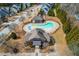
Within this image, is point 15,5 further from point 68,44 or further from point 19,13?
point 68,44

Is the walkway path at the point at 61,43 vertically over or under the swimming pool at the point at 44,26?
under

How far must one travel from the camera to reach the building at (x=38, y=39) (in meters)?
1.07

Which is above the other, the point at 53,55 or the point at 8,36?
the point at 8,36

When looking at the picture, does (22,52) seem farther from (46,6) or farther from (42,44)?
(46,6)

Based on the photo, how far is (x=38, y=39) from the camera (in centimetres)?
108

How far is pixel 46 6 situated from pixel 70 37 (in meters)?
0.21

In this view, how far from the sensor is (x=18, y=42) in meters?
1.07

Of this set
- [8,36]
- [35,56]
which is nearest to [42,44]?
[35,56]

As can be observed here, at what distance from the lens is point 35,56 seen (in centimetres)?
107

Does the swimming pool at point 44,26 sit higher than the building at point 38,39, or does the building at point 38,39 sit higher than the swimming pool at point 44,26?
the swimming pool at point 44,26

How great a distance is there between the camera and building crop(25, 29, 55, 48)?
1072 millimetres

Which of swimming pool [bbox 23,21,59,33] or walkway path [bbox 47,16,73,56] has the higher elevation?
swimming pool [bbox 23,21,59,33]

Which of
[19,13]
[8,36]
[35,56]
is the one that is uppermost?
[19,13]

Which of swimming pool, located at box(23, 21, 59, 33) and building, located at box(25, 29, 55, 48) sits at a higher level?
swimming pool, located at box(23, 21, 59, 33)
